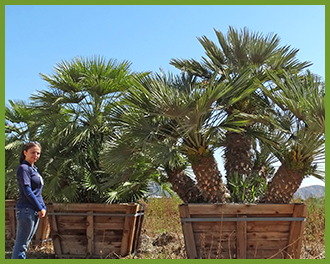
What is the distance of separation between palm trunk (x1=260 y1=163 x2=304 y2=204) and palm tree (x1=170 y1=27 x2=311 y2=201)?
54 cm

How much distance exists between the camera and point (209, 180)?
5.04 m

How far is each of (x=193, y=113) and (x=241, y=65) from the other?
1.71 meters

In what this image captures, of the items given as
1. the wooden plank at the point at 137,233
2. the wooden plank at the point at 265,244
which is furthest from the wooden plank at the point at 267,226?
the wooden plank at the point at 137,233

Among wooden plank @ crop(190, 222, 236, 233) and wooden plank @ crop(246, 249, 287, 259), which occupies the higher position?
wooden plank @ crop(190, 222, 236, 233)

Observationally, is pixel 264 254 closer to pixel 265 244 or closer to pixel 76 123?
pixel 265 244

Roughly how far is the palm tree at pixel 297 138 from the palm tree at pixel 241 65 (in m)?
0.49

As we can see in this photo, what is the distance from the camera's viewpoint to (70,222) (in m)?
6.24

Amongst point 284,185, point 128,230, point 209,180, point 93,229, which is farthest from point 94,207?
point 284,185

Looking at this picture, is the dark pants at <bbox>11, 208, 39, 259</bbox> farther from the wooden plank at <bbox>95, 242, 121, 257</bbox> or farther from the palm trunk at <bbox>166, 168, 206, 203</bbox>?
the wooden plank at <bbox>95, 242, 121, 257</bbox>

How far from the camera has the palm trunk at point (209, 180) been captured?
5.00m

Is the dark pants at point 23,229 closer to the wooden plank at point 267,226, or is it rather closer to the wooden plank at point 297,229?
the wooden plank at point 267,226

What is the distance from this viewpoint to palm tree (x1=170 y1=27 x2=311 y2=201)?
5508mm

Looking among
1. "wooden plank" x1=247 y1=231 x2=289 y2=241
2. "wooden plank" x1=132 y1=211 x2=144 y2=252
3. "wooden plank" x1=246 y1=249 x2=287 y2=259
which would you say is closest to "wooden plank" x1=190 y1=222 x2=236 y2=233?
"wooden plank" x1=247 y1=231 x2=289 y2=241

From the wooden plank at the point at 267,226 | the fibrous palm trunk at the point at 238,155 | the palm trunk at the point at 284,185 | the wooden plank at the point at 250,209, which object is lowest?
the wooden plank at the point at 267,226
